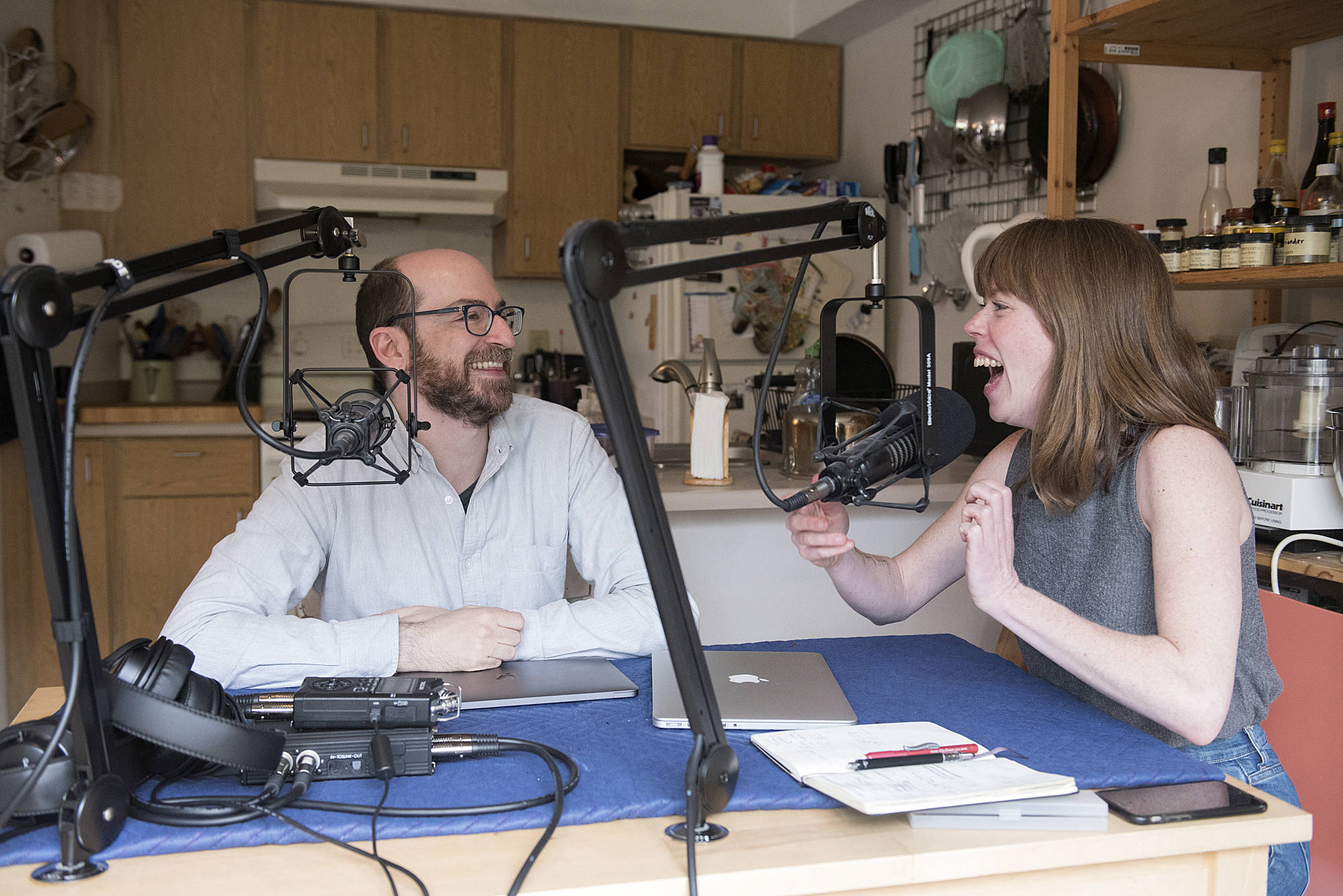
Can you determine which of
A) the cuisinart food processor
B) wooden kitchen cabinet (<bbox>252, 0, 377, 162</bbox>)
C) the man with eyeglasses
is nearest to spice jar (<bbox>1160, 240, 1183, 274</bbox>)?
the cuisinart food processor

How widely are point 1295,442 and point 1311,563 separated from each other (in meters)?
0.25

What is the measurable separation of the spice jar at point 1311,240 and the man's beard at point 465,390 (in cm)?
126

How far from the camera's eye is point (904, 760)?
3.19ft

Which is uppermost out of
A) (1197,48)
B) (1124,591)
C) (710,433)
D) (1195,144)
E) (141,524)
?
(1197,48)

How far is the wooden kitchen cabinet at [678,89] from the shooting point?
421 cm

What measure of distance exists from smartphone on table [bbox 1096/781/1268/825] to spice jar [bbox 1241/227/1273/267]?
1.10 metres

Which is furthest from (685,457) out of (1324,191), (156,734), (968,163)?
(156,734)

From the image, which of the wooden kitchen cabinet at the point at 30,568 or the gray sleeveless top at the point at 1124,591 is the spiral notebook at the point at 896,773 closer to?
the gray sleeveless top at the point at 1124,591

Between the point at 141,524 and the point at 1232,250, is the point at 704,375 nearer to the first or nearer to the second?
the point at 1232,250

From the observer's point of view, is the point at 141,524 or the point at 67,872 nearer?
the point at 67,872

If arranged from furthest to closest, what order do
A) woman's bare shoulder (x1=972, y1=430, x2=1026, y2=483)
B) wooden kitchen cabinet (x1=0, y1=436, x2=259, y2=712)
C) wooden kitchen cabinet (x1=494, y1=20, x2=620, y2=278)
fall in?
wooden kitchen cabinet (x1=494, y1=20, x2=620, y2=278)
wooden kitchen cabinet (x1=0, y1=436, x2=259, y2=712)
woman's bare shoulder (x1=972, y1=430, x2=1026, y2=483)

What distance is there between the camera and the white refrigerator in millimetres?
3695

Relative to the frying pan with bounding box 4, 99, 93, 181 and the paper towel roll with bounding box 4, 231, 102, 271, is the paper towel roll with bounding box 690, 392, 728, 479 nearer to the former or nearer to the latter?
the paper towel roll with bounding box 4, 231, 102, 271

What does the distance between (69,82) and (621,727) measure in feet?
11.7
